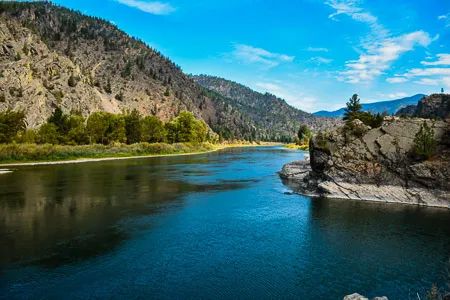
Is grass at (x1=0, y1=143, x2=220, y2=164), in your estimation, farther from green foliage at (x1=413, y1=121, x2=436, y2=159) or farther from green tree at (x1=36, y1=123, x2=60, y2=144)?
green foliage at (x1=413, y1=121, x2=436, y2=159)

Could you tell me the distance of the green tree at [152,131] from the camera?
15825 centimetres

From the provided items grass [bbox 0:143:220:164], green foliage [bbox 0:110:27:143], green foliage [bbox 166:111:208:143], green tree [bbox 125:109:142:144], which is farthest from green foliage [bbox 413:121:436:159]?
green foliage [bbox 166:111:208:143]

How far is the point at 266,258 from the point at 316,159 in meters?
34.2

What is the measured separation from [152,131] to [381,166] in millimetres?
120788

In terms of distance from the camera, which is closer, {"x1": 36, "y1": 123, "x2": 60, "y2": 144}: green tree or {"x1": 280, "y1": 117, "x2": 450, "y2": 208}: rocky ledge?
{"x1": 280, "y1": 117, "x2": 450, "y2": 208}: rocky ledge

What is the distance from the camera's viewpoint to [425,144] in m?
51.2

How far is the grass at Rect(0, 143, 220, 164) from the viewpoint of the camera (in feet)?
341

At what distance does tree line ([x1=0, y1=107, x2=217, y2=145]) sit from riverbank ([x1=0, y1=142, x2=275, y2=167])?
25.0 feet

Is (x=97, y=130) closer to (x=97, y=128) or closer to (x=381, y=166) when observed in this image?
(x=97, y=128)

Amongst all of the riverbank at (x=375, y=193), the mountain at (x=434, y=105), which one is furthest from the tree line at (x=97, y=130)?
the mountain at (x=434, y=105)

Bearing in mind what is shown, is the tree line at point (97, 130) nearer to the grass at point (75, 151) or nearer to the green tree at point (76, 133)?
the green tree at point (76, 133)

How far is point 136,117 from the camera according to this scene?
155500 millimetres

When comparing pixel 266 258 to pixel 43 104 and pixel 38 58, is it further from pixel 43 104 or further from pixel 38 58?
pixel 38 58

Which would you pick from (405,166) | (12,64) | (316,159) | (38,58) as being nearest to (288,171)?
(316,159)
